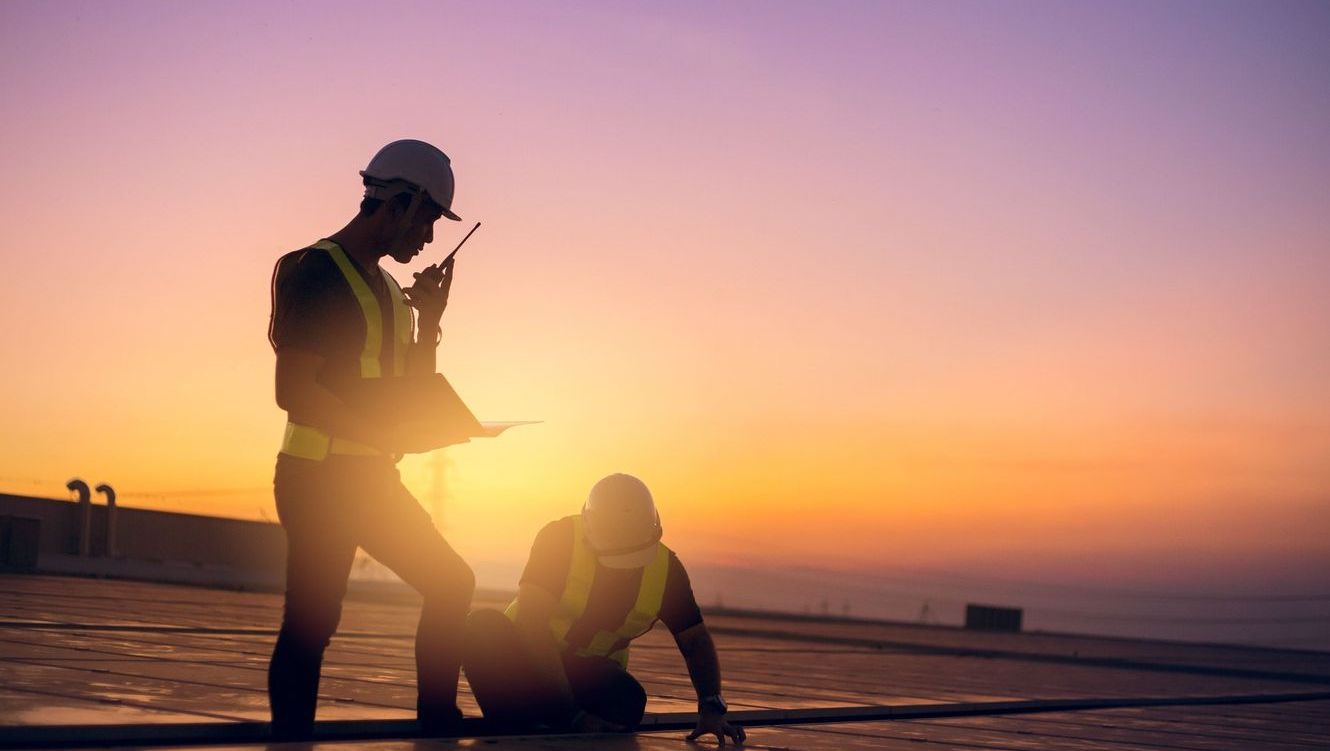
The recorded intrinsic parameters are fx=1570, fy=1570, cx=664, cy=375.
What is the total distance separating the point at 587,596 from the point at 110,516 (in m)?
30.9

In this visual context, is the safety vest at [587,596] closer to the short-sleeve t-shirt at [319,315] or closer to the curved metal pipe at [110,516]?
the short-sleeve t-shirt at [319,315]

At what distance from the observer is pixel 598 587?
776 centimetres

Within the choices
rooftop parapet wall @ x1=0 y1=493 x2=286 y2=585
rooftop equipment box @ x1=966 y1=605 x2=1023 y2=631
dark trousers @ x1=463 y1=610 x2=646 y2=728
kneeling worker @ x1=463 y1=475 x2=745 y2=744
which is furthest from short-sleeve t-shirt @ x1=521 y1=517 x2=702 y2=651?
rooftop equipment box @ x1=966 y1=605 x2=1023 y2=631

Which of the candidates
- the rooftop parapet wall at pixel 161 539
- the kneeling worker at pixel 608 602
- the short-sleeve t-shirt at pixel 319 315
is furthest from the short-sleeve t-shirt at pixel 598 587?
the rooftop parapet wall at pixel 161 539

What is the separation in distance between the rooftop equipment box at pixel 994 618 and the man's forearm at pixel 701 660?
4374cm

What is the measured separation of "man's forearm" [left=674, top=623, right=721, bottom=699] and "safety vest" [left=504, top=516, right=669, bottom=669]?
20cm

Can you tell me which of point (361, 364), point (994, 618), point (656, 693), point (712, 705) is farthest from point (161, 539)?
point (361, 364)

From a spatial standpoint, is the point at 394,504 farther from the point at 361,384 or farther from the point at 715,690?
the point at 715,690

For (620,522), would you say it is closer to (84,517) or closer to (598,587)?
(598,587)

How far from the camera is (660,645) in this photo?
60.0 feet

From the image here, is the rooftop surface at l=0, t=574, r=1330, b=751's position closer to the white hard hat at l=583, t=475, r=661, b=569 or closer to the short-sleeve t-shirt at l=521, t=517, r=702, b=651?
the short-sleeve t-shirt at l=521, t=517, r=702, b=651

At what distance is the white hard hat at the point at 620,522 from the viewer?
7664 millimetres

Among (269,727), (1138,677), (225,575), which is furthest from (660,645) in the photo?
(225,575)

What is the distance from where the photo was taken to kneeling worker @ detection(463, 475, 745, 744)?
24.8 feet
